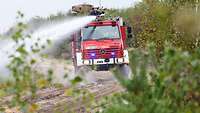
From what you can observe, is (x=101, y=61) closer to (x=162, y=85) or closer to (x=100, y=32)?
(x=100, y=32)

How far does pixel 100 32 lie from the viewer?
20594 millimetres

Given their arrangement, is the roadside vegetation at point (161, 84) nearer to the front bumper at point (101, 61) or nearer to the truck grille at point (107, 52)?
the front bumper at point (101, 61)

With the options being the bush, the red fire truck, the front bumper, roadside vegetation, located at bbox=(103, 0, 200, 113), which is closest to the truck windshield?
the red fire truck

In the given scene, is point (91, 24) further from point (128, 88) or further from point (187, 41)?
point (128, 88)

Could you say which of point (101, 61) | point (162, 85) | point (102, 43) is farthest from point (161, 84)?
point (102, 43)

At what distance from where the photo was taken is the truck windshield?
20453 mm

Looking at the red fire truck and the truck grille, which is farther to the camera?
the truck grille

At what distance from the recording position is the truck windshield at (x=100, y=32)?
20.5 meters

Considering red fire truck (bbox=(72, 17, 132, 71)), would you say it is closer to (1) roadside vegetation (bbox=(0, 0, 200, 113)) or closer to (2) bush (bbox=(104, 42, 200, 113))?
(1) roadside vegetation (bbox=(0, 0, 200, 113))

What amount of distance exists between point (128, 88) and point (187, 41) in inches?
394

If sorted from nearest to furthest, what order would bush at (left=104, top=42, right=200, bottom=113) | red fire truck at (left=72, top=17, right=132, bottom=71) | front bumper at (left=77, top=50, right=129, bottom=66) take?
bush at (left=104, top=42, right=200, bottom=113), front bumper at (left=77, top=50, right=129, bottom=66), red fire truck at (left=72, top=17, right=132, bottom=71)

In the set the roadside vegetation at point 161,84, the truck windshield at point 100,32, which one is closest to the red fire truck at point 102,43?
the truck windshield at point 100,32

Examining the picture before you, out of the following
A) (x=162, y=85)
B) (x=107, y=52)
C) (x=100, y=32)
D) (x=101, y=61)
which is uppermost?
(x=100, y=32)

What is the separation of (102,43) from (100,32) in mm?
403
